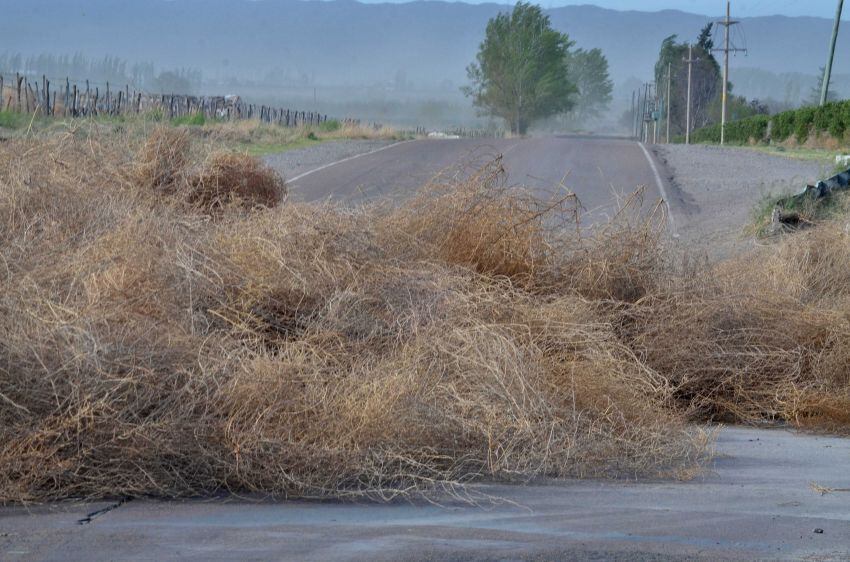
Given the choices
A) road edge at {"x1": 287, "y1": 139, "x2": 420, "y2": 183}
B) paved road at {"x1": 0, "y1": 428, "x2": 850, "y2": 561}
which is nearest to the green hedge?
road edge at {"x1": 287, "y1": 139, "x2": 420, "y2": 183}

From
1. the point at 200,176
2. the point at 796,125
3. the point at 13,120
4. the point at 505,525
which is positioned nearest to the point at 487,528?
the point at 505,525

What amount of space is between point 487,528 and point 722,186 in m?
20.6

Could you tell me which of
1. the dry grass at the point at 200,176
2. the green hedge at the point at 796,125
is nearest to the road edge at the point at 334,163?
the dry grass at the point at 200,176

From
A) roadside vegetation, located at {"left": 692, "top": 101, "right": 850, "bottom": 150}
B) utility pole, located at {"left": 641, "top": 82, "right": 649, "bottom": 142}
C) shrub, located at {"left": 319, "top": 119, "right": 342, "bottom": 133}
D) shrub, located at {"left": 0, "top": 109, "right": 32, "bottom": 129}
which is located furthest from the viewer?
utility pole, located at {"left": 641, "top": 82, "right": 649, "bottom": 142}

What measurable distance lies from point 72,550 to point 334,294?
8.95ft

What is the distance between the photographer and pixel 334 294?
687cm

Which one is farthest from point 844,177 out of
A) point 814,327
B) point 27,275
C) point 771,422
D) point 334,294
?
point 27,275

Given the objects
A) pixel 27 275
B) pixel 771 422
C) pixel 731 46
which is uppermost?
pixel 731 46

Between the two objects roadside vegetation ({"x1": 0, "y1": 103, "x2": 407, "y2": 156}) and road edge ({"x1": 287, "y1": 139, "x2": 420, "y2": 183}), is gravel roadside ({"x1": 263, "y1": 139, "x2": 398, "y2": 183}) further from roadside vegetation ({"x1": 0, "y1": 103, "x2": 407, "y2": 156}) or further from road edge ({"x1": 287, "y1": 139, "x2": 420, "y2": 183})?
roadside vegetation ({"x1": 0, "y1": 103, "x2": 407, "y2": 156})

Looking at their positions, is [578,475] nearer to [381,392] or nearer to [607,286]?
[381,392]

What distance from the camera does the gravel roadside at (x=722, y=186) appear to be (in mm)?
16047

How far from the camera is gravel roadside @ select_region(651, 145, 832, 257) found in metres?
16.0

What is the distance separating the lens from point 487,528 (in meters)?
4.84

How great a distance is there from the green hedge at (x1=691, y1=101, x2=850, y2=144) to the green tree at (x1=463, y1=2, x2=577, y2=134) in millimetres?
43263
